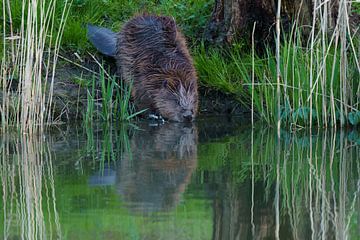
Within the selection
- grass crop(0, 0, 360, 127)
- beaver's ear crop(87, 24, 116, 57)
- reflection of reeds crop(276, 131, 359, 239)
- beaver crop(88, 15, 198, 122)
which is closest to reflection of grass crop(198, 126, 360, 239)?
reflection of reeds crop(276, 131, 359, 239)

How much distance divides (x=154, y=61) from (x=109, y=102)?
65cm

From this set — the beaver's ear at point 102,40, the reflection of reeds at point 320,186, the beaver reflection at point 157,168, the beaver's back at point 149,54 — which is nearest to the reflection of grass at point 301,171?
the reflection of reeds at point 320,186

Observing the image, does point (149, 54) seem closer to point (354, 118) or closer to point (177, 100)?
point (177, 100)

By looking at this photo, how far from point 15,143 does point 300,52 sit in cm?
199

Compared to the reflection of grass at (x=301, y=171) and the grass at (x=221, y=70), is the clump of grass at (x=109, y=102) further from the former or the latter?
the reflection of grass at (x=301, y=171)

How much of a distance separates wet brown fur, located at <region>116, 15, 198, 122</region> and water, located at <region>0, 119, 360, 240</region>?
701 millimetres

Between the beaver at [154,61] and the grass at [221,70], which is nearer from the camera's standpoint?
the grass at [221,70]

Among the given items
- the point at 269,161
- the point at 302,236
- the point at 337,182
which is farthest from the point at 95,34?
the point at 302,236

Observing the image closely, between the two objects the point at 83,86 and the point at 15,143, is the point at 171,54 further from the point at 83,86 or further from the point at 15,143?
the point at 15,143

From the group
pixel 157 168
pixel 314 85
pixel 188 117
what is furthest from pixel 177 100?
pixel 157 168

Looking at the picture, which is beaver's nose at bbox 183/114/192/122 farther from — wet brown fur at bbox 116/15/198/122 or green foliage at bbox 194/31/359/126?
green foliage at bbox 194/31/359/126

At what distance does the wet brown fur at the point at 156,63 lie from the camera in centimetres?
673

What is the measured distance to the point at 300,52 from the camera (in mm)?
5996

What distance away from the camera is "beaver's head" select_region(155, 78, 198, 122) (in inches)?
259
